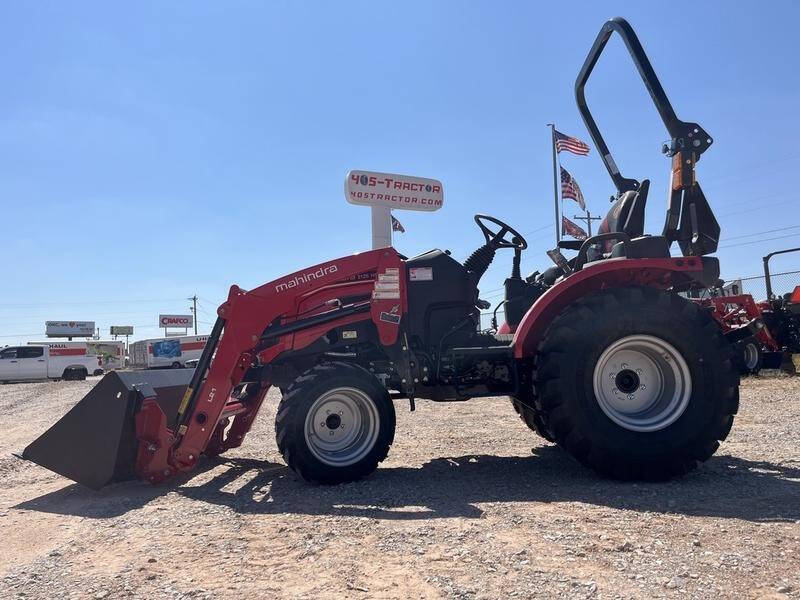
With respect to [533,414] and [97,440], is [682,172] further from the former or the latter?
[97,440]

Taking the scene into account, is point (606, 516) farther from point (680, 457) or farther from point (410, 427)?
point (410, 427)

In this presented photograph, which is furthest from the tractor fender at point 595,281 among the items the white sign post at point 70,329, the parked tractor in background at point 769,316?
the white sign post at point 70,329

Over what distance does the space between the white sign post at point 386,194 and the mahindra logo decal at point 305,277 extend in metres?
6.47

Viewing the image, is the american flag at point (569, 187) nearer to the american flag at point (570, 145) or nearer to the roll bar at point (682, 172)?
the american flag at point (570, 145)

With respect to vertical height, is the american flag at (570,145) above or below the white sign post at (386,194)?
above

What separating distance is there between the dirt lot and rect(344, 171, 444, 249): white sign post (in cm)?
709

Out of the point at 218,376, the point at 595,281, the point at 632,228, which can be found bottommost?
the point at 218,376

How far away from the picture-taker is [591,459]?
4633 millimetres

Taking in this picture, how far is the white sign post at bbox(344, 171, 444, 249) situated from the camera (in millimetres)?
12031

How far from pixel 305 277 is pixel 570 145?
18.6 meters

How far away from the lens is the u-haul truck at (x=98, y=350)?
106 ft

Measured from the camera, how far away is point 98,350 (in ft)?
141

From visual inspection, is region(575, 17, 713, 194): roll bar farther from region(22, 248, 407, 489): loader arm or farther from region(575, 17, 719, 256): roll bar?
region(22, 248, 407, 489): loader arm

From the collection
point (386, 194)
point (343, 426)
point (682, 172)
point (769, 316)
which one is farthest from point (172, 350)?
point (682, 172)
